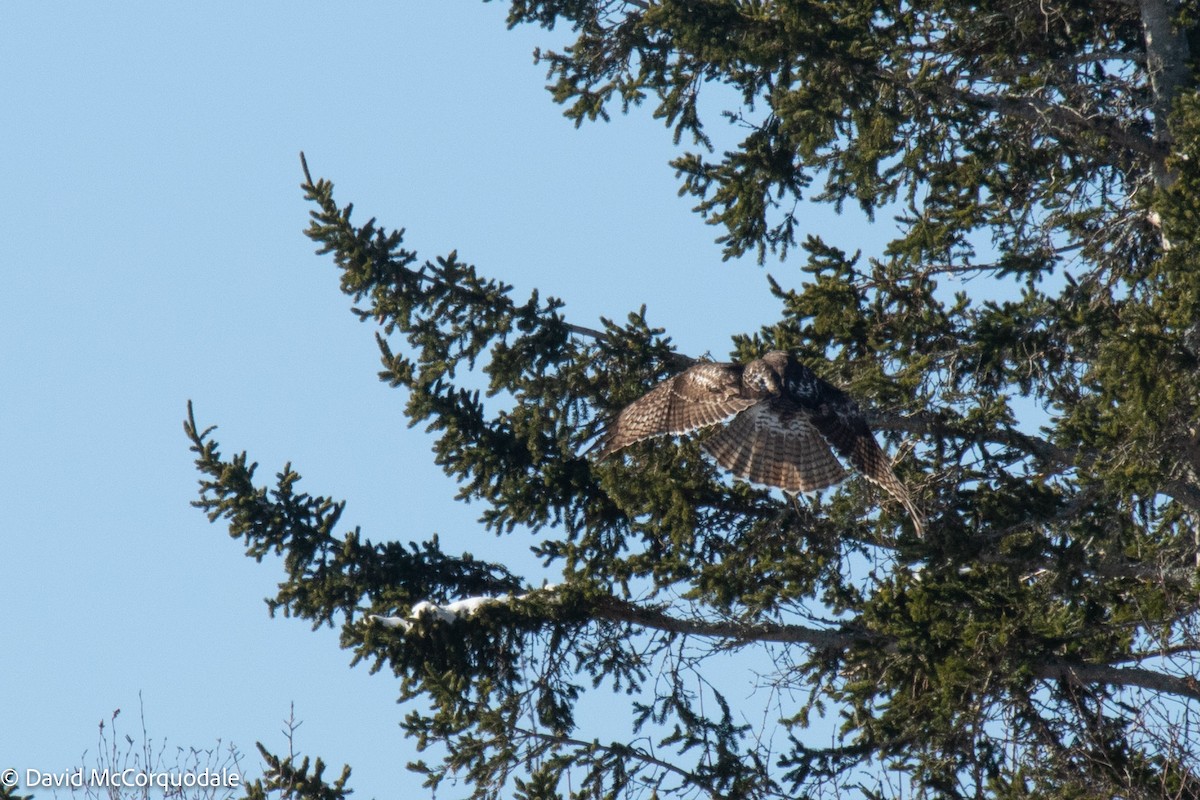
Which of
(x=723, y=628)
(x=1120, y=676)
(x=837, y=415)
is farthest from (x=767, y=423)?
(x=1120, y=676)

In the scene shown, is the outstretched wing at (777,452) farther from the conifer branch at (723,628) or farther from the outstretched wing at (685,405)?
the conifer branch at (723,628)

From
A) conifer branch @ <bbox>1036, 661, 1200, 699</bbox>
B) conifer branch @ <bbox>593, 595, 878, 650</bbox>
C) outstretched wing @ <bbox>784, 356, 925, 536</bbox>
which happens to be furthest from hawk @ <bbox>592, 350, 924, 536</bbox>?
conifer branch @ <bbox>1036, 661, 1200, 699</bbox>

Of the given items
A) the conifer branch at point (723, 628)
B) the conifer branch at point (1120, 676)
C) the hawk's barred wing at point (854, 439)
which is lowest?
the conifer branch at point (1120, 676)

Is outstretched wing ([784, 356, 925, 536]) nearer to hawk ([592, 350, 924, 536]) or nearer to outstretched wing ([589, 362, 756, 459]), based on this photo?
hawk ([592, 350, 924, 536])

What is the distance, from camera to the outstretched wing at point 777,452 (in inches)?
476

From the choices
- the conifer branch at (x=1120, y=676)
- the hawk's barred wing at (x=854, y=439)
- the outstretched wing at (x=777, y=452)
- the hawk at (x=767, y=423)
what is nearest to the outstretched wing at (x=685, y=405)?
the hawk at (x=767, y=423)

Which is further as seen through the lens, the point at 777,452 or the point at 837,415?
the point at 777,452

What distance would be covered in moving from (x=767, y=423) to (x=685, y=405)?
691mm

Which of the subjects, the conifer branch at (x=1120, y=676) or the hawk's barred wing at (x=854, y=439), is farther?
the hawk's barred wing at (x=854, y=439)

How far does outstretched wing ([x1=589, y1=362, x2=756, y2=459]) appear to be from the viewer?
1169 cm

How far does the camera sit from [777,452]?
12.2 meters

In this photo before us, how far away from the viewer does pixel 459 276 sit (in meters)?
12.0

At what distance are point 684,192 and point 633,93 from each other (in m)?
0.85

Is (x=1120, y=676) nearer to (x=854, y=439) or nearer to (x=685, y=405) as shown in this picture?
(x=854, y=439)
